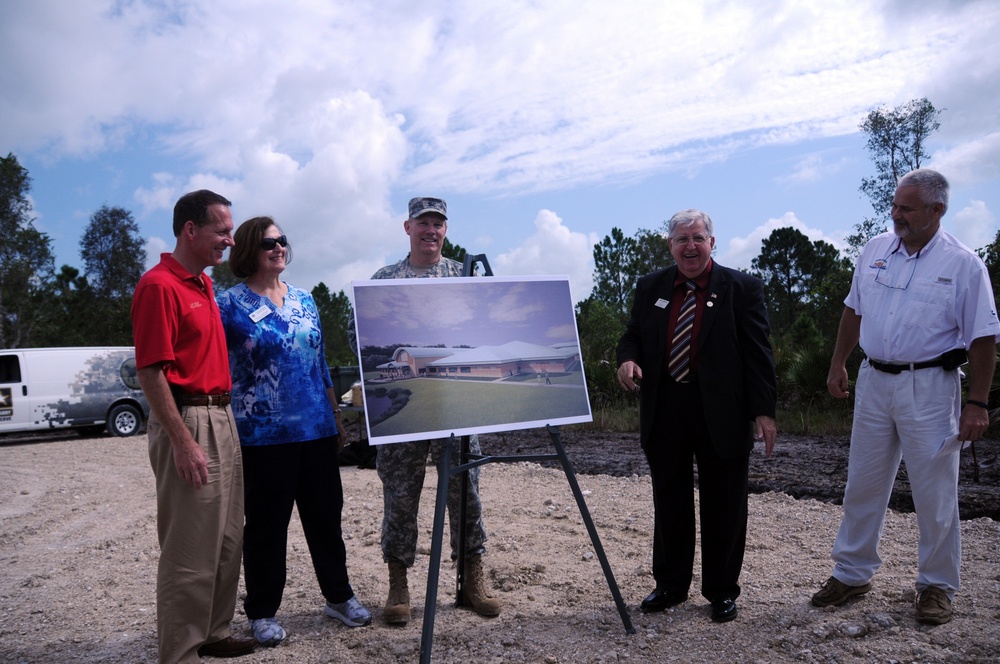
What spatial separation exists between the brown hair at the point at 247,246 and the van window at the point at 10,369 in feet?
43.7

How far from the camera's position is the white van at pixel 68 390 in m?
14.4

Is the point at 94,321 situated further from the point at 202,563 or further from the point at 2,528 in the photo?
the point at 202,563

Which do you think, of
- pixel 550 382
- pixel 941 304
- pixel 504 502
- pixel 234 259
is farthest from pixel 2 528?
pixel 941 304

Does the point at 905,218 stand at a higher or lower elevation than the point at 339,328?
lower

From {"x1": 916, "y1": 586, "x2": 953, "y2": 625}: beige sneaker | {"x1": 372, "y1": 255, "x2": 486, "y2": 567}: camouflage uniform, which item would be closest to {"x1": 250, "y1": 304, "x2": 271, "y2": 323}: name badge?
{"x1": 372, "y1": 255, "x2": 486, "y2": 567}: camouflage uniform

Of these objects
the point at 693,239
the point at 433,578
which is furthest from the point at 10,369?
the point at 693,239

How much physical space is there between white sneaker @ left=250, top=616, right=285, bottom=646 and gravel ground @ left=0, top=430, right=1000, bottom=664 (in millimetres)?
42

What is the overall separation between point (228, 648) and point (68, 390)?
13456 millimetres

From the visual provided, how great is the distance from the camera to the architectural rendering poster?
340 centimetres

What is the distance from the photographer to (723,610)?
3801 mm

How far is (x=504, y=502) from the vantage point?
6969mm

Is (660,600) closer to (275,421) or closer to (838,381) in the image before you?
(838,381)

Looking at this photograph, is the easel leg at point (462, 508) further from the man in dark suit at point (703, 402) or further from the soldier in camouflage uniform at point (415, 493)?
the man in dark suit at point (703, 402)

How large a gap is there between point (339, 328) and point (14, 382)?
18905 millimetres
